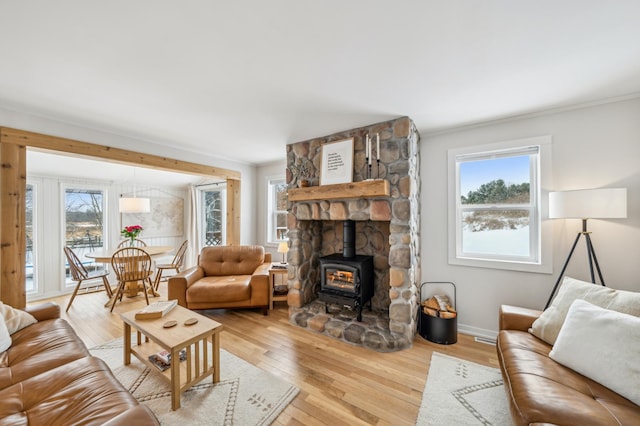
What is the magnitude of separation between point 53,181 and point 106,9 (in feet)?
15.0

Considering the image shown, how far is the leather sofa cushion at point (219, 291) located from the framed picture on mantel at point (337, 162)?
175 centimetres

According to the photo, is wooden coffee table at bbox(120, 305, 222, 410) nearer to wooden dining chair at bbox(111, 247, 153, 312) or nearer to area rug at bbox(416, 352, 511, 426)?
area rug at bbox(416, 352, 511, 426)

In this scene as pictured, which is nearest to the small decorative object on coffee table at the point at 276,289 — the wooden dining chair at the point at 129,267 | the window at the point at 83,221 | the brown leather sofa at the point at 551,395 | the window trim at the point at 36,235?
the wooden dining chair at the point at 129,267

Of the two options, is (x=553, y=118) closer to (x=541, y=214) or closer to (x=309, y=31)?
(x=541, y=214)

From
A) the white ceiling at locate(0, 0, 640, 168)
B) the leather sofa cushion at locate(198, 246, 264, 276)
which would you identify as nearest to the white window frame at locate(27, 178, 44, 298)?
the white ceiling at locate(0, 0, 640, 168)

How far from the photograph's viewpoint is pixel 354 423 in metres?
1.58

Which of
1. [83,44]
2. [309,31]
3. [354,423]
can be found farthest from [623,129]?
[83,44]

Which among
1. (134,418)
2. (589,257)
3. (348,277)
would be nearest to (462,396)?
(348,277)

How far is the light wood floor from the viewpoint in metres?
1.68

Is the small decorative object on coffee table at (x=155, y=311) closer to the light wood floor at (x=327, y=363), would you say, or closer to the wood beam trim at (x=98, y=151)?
the light wood floor at (x=327, y=363)

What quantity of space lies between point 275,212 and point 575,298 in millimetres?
4011

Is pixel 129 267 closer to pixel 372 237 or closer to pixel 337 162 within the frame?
pixel 337 162

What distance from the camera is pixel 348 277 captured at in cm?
284

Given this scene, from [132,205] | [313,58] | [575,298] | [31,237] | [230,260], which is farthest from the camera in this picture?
[132,205]
